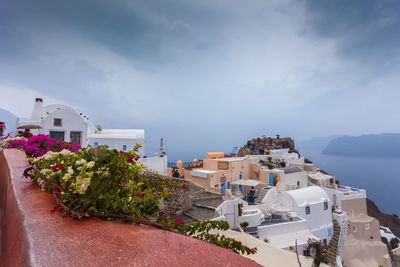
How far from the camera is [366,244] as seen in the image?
71.4 ft

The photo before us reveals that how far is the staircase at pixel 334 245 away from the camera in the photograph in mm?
17425

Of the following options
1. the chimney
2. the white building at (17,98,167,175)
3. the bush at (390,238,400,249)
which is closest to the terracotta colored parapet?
the white building at (17,98,167,175)

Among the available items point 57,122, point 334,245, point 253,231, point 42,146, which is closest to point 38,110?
point 57,122

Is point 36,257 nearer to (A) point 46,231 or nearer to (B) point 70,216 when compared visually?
(A) point 46,231

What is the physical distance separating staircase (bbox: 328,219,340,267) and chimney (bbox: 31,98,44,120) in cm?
3071

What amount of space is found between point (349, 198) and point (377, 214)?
20.1 metres

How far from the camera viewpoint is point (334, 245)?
19750 millimetres

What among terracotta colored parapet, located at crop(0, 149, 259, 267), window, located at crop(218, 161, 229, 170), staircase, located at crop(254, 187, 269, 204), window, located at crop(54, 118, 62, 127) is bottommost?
staircase, located at crop(254, 187, 269, 204)

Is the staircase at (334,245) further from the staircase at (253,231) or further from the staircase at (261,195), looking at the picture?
the staircase at (253,231)

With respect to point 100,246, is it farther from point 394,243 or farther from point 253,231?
point 394,243

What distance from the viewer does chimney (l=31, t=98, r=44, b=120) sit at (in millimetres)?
19297

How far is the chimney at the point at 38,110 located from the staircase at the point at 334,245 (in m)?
30.7

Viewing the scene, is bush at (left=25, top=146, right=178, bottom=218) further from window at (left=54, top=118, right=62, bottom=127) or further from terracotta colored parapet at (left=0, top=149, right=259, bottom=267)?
window at (left=54, top=118, right=62, bottom=127)

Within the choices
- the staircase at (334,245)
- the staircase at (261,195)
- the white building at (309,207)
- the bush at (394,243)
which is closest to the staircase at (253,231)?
the white building at (309,207)
